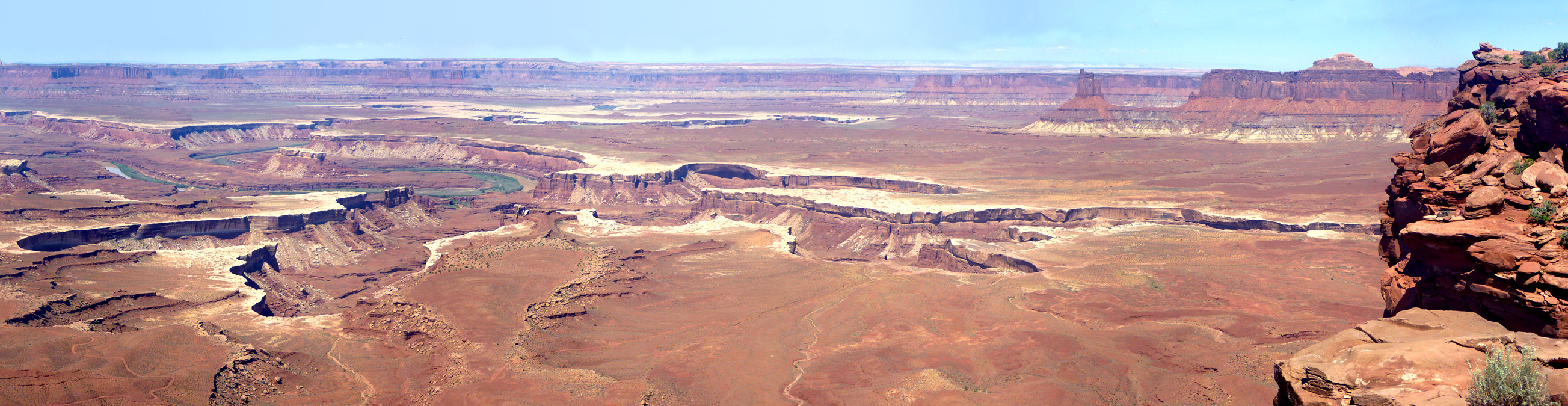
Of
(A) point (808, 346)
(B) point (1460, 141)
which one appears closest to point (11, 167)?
(A) point (808, 346)

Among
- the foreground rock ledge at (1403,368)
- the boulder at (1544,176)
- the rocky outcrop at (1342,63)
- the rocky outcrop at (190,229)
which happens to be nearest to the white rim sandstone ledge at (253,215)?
the rocky outcrop at (190,229)

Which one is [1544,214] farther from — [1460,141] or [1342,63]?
[1342,63]

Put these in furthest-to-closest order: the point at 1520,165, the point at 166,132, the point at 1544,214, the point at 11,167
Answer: the point at 166,132 → the point at 11,167 → the point at 1520,165 → the point at 1544,214

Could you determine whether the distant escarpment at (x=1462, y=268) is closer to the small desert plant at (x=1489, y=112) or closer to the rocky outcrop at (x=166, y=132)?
the small desert plant at (x=1489, y=112)

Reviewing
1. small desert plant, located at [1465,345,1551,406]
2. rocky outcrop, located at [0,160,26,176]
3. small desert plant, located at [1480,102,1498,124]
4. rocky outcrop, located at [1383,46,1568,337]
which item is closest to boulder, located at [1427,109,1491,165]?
rocky outcrop, located at [1383,46,1568,337]

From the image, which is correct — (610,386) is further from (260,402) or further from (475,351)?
(260,402)

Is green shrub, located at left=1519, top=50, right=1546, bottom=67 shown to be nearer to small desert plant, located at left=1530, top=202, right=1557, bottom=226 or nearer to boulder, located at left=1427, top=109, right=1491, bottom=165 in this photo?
boulder, located at left=1427, top=109, right=1491, bottom=165

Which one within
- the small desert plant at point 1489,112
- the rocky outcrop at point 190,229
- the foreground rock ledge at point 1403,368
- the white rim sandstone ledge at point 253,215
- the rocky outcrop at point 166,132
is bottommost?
the rocky outcrop at point 190,229
